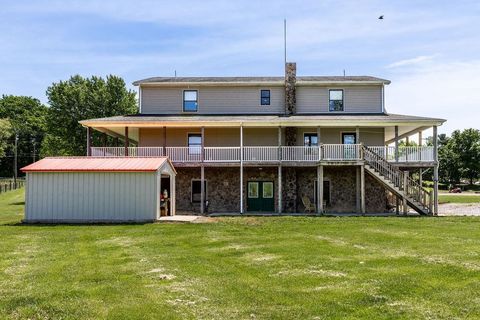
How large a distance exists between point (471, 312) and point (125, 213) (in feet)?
50.4

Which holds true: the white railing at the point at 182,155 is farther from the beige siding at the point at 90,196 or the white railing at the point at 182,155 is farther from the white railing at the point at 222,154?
the beige siding at the point at 90,196

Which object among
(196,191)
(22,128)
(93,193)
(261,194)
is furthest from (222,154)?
(22,128)

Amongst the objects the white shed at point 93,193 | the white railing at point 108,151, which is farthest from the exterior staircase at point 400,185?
the white railing at point 108,151

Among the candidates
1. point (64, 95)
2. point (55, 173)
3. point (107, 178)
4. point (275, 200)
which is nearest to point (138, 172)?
point (107, 178)

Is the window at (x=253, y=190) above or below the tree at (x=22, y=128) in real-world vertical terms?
below

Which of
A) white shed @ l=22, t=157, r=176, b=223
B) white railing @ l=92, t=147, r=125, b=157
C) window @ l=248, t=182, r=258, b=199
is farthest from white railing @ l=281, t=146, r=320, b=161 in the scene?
white railing @ l=92, t=147, r=125, b=157

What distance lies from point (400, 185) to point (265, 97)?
9.99 m

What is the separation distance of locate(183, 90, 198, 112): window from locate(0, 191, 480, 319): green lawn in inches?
616

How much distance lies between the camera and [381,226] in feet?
57.5

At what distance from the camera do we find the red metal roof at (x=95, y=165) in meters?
19.8

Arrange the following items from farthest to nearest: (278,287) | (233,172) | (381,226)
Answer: (233,172) < (381,226) < (278,287)

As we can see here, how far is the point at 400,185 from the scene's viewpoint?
24.1m

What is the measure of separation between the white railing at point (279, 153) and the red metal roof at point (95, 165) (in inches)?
187

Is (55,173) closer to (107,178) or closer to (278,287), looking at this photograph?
(107,178)
